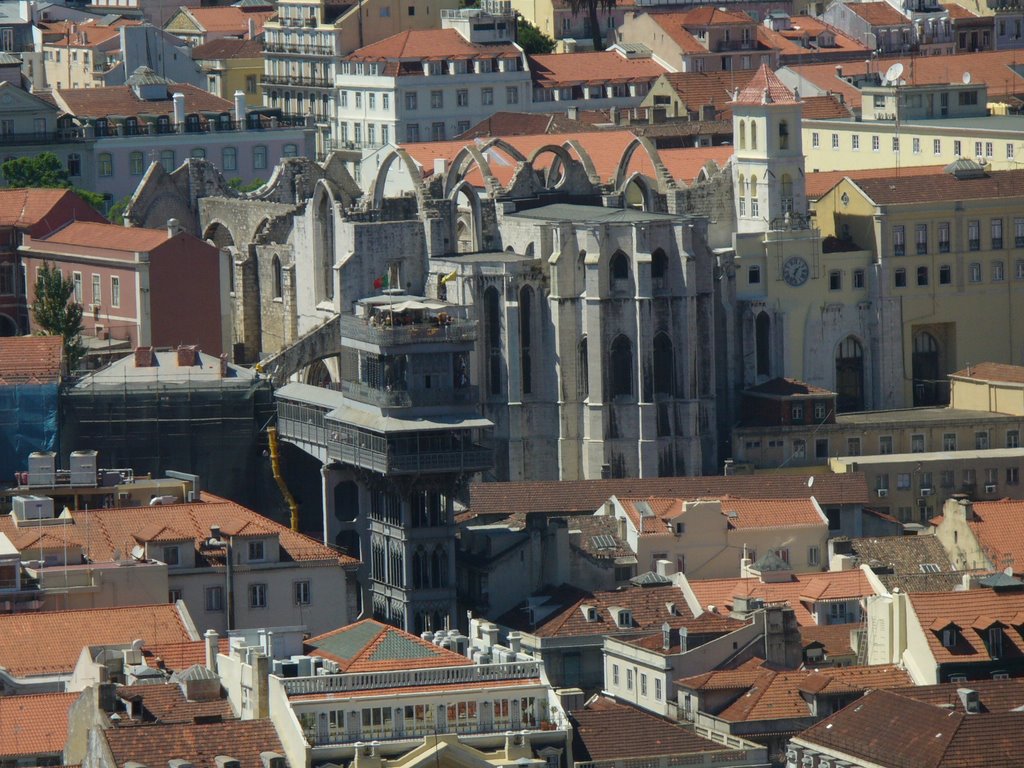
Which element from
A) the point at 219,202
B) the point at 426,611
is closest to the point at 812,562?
the point at 426,611

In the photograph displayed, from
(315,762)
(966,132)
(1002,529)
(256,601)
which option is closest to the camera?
(315,762)

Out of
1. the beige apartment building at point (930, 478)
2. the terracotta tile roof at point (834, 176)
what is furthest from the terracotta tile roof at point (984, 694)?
the terracotta tile roof at point (834, 176)

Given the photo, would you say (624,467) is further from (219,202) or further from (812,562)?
(219,202)

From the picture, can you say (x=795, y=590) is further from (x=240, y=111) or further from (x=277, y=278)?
(x=240, y=111)

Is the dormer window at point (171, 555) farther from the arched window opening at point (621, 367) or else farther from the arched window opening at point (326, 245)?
the arched window opening at point (326, 245)

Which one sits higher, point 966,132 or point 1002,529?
point 966,132

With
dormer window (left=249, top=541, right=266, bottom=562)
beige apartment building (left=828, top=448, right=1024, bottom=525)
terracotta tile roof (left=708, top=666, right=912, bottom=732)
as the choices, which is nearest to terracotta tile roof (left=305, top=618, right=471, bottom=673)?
terracotta tile roof (left=708, top=666, right=912, bottom=732)
